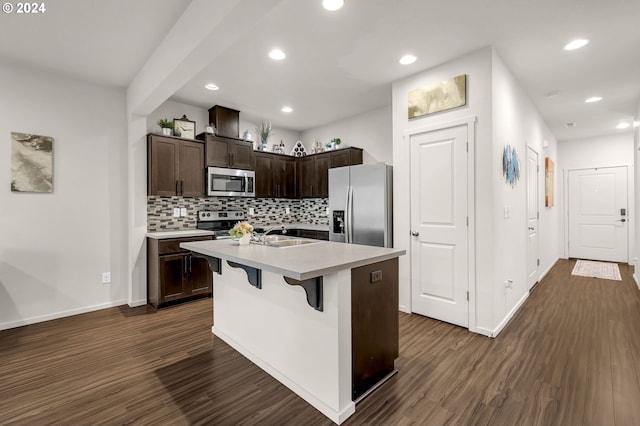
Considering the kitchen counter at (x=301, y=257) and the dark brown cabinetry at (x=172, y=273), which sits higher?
the kitchen counter at (x=301, y=257)

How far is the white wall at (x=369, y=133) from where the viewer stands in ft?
15.3

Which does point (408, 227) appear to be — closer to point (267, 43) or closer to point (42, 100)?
point (267, 43)

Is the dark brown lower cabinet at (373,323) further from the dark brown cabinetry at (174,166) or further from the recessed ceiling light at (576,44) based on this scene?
the dark brown cabinetry at (174,166)

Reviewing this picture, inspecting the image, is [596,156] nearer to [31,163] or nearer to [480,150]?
[480,150]

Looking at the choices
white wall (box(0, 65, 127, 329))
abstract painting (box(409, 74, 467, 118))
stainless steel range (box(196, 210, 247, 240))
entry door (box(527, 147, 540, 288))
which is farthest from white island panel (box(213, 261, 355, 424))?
entry door (box(527, 147, 540, 288))

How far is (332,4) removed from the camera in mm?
2213

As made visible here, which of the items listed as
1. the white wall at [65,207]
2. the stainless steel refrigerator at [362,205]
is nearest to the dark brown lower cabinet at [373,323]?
the stainless steel refrigerator at [362,205]

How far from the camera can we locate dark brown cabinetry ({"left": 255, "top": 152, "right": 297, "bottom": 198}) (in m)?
5.03

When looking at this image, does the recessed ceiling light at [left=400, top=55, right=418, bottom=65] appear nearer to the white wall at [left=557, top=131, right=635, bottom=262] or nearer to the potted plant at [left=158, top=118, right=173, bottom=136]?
the potted plant at [left=158, top=118, right=173, bottom=136]

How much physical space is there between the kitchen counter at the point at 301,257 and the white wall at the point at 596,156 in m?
6.69

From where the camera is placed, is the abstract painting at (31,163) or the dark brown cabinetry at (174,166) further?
the dark brown cabinetry at (174,166)

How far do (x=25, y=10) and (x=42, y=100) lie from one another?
50.2 inches

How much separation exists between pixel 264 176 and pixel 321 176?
0.94 meters

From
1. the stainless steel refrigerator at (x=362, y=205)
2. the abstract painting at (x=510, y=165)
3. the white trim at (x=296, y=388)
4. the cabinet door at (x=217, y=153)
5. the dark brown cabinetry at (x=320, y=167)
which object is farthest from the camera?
the dark brown cabinetry at (x=320, y=167)
